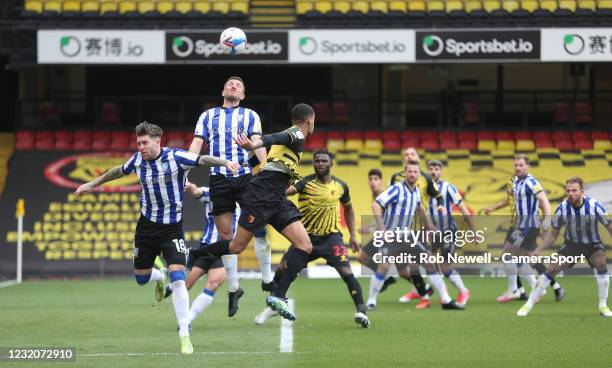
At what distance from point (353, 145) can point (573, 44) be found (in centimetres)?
591

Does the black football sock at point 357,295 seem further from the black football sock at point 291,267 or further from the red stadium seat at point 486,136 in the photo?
the red stadium seat at point 486,136

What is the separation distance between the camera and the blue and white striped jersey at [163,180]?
11.1m

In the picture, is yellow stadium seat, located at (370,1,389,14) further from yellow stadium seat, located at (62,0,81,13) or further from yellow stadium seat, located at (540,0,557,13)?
yellow stadium seat, located at (62,0,81,13)

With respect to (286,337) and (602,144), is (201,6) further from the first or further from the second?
(286,337)

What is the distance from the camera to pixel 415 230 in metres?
17.4

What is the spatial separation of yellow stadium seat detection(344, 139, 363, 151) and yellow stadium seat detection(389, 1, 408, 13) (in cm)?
342

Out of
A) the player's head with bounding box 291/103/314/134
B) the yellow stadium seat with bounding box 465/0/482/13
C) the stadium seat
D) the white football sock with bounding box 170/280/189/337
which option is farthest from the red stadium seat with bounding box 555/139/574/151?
the white football sock with bounding box 170/280/189/337

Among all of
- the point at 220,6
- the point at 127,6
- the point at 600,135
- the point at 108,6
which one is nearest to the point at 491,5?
the point at 600,135

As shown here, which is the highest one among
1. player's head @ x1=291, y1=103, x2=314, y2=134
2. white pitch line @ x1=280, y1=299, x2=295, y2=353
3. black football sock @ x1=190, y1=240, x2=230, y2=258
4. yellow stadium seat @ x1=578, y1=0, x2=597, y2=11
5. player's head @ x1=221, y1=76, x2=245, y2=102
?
yellow stadium seat @ x1=578, y1=0, x2=597, y2=11

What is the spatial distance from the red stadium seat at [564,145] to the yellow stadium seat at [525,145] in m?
0.62

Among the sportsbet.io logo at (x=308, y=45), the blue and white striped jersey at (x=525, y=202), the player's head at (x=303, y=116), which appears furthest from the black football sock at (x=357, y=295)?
the sportsbet.io logo at (x=308, y=45)

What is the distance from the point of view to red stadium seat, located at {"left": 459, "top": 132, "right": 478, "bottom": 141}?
28.6 m

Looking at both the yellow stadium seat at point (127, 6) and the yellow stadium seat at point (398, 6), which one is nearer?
the yellow stadium seat at point (398, 6)

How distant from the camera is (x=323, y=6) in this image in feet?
91.2
